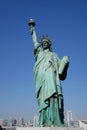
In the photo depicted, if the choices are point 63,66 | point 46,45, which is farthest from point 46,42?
point 63,66

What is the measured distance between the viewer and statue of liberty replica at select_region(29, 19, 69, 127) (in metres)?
9.73

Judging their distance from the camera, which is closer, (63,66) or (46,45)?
(63,66)

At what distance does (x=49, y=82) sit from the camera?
10.1 metres

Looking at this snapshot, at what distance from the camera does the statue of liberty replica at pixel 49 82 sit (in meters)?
9.73

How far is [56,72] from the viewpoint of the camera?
34.7 ft

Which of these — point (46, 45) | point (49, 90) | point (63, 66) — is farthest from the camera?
point (46, 45)

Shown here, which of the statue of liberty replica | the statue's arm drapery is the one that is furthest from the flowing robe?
the statue's arm drapery

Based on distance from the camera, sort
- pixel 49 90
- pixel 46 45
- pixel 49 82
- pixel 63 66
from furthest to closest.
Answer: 1. pixel 46 45
2. pixel 63 66
3. pixel 49 82
4. pixel 49 90

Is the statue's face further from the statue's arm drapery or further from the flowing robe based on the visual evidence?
the statue's arm drapery

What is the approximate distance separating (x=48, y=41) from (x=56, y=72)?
1.87 meters

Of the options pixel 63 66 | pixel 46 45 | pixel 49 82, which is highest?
pixel 46 45

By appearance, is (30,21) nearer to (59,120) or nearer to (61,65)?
(61,65)

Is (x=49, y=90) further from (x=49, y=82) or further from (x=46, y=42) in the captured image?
(x=46, y=42)

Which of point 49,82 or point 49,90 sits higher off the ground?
point 49,82
